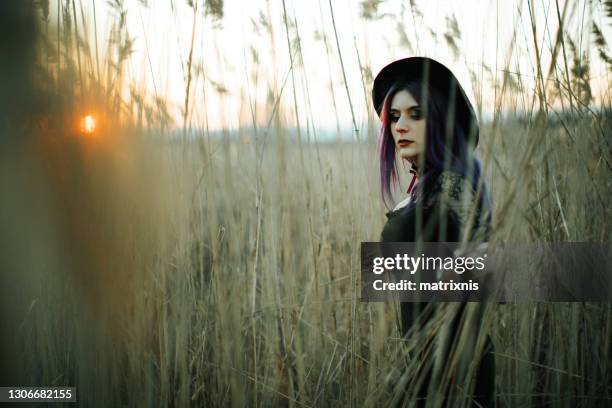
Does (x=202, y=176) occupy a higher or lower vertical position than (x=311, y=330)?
higher

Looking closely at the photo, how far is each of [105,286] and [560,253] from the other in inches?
43.6

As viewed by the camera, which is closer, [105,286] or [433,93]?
[433,93]

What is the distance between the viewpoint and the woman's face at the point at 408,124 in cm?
97

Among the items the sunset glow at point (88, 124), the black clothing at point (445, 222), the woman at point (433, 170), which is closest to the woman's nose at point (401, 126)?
the woman at point (433, 170)

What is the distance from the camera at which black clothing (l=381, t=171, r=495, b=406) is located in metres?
0.94

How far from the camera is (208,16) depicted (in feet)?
3.43

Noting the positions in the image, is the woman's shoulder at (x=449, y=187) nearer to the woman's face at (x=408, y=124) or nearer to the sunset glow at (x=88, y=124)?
the woman's face at (x=408, y=124)

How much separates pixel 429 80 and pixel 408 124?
0.11 metres

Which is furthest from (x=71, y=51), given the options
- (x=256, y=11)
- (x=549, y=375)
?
(x=549, y=375)

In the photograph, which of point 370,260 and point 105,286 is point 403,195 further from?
point 105,286

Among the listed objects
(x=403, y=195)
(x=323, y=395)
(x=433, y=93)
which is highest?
(x=433, y=93)

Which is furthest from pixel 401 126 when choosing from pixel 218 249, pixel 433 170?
pixel 218 249

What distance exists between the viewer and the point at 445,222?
37.4 inches

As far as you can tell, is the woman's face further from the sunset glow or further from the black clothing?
the sunset glow
